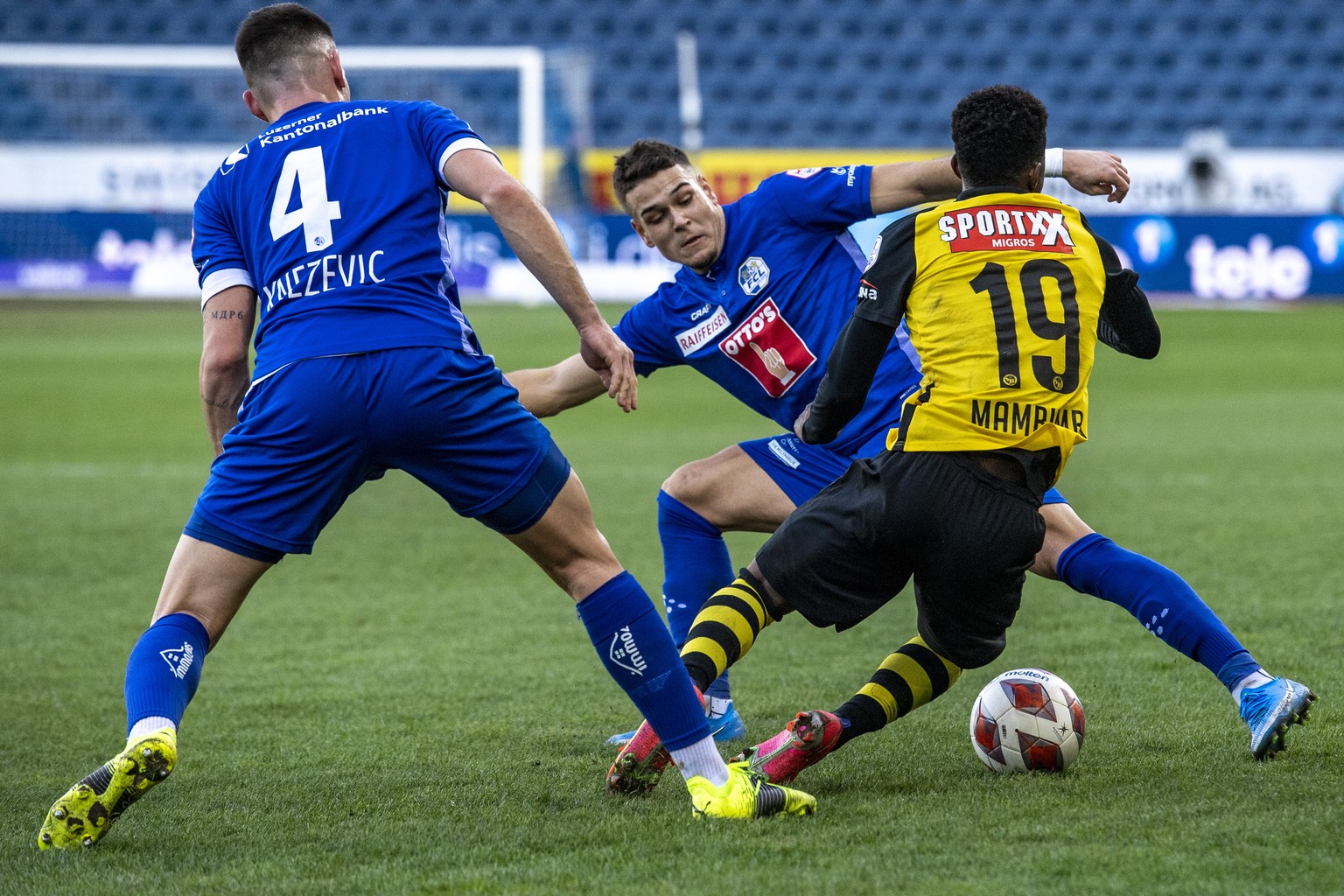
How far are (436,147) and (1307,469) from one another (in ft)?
24.0

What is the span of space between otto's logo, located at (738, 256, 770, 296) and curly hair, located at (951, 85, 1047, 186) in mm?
825

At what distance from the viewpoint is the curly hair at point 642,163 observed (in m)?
3.87

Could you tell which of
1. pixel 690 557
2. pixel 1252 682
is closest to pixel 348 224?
pixel 690 557

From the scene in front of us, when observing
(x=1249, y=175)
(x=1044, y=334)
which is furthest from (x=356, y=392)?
(x=1249, y=175)

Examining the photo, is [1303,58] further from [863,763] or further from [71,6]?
[863,763]

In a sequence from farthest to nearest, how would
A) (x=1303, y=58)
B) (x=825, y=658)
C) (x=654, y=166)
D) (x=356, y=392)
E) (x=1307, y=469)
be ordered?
(x=1303, y=58) → (x=1307, y=469) → (x=825, y=658) → (x=654, y=166) → (x=356, y=392)

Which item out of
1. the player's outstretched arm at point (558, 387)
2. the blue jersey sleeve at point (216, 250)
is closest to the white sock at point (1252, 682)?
the player's outstretched arm at point (558, 387)

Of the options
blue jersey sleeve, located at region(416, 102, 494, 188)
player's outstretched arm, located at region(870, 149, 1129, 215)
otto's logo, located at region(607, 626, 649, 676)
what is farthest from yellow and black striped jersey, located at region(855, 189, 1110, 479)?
blue jersey sleeve, located at region(416, 102, 494, 188)

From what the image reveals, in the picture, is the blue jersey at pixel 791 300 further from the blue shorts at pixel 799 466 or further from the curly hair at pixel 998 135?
the curly hair at pixel 998 135

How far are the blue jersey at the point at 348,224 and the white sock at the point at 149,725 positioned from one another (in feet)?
2.30

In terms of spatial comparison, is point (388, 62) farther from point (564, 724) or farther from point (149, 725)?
point (149, 725)

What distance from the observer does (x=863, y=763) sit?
350cm

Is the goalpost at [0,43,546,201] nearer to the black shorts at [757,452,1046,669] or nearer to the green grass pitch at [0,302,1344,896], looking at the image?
the green grass pitch at [0,302,1344,896]

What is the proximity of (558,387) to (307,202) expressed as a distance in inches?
44.4
